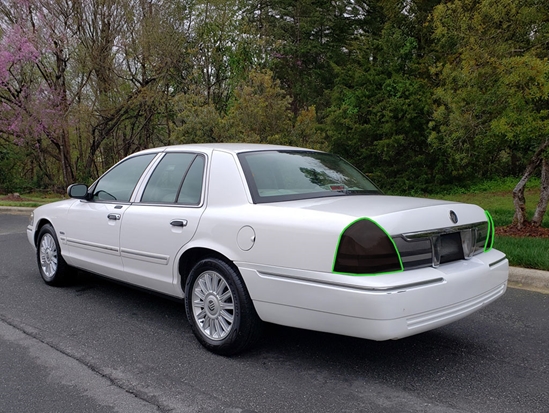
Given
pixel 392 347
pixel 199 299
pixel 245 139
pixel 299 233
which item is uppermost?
pixel 245 139

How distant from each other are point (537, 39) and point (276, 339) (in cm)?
687

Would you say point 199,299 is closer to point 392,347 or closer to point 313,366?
point 313,366

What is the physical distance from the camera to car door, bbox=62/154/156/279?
16.2 ft

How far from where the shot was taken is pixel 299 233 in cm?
339

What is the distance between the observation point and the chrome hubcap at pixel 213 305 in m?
3.86

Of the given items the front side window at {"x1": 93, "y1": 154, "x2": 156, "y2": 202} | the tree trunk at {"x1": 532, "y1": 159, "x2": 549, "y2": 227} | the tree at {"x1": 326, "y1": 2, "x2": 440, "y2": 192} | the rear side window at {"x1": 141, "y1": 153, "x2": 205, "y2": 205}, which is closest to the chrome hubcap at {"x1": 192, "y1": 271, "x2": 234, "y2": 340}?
the rear side window at {"x1": 141, "y1": 153, "x2": 205, "y2": 205}

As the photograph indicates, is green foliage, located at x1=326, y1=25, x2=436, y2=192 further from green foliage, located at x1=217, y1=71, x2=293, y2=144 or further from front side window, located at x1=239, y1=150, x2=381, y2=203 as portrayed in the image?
front side window, located at x1=239, y1=150, x2=381, y2=203

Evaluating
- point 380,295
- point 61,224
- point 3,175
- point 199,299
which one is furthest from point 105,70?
point 380,295

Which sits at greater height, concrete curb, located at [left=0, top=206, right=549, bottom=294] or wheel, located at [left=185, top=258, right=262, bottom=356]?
wheel, located at [left=185, top=258, right=262, bottom=356]

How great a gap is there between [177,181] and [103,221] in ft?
3.39

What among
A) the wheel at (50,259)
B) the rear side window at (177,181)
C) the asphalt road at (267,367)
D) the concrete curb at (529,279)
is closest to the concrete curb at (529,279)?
the concrete curb at (529,279)

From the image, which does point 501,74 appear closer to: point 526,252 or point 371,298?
point 526,252

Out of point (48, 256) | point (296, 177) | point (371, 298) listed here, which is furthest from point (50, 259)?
point (371, 298)

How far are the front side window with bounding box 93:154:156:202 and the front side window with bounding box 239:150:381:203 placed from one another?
51.5 inches
